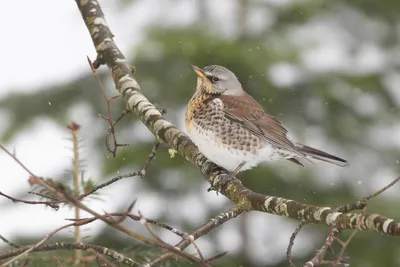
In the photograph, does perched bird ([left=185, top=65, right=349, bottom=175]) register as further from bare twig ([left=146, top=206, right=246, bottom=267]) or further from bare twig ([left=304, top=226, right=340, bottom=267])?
bare twig ([left=304, top=226, right=340, bottom=267])

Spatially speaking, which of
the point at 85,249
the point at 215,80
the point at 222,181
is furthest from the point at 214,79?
the point at 85,249

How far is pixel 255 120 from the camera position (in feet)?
13.3

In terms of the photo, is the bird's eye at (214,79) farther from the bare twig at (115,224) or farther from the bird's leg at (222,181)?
the bare twig at (115,224)

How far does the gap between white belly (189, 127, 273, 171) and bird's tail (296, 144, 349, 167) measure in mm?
227

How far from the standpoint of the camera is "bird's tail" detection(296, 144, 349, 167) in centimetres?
336

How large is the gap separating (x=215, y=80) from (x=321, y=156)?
32.9 inches

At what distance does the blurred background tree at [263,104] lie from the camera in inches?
269

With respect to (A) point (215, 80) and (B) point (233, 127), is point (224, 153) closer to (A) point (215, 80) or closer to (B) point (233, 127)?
(B) point (233, 127)

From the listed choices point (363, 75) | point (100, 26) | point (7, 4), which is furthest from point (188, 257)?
point (7, 4)

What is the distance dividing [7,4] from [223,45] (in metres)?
12.9

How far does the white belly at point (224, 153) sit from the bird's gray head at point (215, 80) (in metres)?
0.35

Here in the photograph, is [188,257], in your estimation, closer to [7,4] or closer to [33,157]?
[33,157]

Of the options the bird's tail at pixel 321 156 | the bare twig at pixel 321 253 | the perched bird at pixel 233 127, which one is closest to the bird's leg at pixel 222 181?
the perched bird at pixel 233 127

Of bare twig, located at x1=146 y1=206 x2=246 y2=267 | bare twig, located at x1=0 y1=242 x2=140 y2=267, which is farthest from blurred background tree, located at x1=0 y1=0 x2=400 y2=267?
bare twig, located at x1=0 y1=242 x2=140 y2=267
